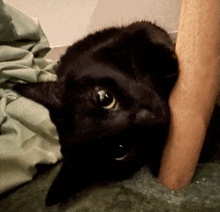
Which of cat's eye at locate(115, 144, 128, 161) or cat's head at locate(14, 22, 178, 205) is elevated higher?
cat's head at locate(14, 22, 178, 205)

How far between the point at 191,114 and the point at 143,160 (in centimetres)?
27

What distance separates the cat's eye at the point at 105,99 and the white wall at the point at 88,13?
2.07 feet

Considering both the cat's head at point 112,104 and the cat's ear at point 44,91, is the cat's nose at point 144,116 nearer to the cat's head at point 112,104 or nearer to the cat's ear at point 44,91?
the cat's head at point 112,104

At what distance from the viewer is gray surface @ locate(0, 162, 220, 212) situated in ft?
1.63

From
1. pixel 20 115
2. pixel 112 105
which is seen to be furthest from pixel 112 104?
pixel 20 115

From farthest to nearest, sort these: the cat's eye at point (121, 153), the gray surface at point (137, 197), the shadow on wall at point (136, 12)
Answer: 1. the shadow on wall at point (136, 12)
2. the cat's eye at point (121, 153)
3. the gray surface at point (137, 197)

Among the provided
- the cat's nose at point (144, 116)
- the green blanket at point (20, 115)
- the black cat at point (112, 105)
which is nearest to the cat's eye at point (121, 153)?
the black cat at point (112, 105)

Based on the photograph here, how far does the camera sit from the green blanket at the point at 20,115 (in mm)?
669

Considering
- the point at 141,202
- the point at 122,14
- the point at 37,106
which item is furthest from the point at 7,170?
the point at 122,14

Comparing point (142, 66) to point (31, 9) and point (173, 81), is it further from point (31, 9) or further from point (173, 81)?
point (31, 9)

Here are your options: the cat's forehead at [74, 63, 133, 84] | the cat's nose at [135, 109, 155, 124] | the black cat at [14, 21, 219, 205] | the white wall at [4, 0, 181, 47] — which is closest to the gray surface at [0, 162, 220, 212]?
the black cat at [14, 21, 219, 205]

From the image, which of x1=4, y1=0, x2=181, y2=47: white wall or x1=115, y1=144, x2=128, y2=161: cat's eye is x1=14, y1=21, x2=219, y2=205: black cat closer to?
x1=115, y1=144, x2=128, y2=161: cat's eye

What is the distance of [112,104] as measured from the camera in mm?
583

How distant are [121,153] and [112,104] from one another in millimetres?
185
